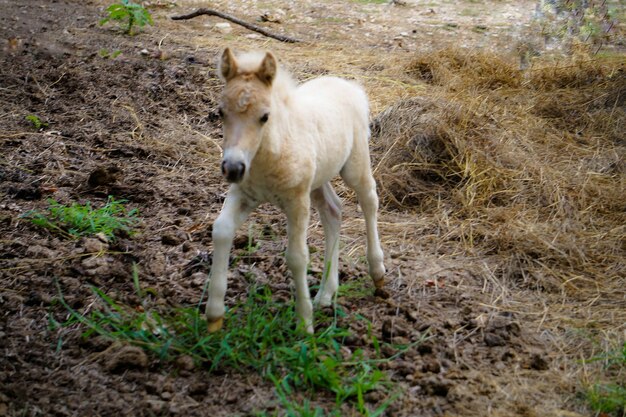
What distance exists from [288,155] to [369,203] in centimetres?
101

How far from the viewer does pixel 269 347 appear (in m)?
3.73

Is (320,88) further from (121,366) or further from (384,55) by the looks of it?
(384,55)

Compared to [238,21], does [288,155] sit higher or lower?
higher

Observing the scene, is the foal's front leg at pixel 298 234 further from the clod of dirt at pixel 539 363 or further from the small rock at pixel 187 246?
the small rock at pixel 187 246

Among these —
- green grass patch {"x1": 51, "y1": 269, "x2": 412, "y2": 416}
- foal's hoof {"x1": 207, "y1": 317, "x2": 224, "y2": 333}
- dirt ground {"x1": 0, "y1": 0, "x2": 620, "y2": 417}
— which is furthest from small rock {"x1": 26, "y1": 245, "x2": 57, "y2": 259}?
foal's hoof {"x1": 207, "y1": 317, "x2": 224, "y2": 333}

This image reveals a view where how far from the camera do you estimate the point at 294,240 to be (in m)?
3.68

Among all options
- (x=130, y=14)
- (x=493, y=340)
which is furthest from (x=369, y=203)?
(x=130, y=14)

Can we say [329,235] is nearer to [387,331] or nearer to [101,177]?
[387,331]

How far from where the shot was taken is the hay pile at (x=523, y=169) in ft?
16.6

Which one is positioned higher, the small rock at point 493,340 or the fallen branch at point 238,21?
the fallen branch at point 238,21

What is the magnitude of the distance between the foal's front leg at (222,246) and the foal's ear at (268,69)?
600mm

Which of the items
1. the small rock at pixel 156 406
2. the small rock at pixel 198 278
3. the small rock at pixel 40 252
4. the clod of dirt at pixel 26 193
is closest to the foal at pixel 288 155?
the small rock at pixel 156 406

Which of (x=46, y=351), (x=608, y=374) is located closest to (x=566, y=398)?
(x=608, y=374)

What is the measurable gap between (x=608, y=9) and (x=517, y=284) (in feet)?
18.9
